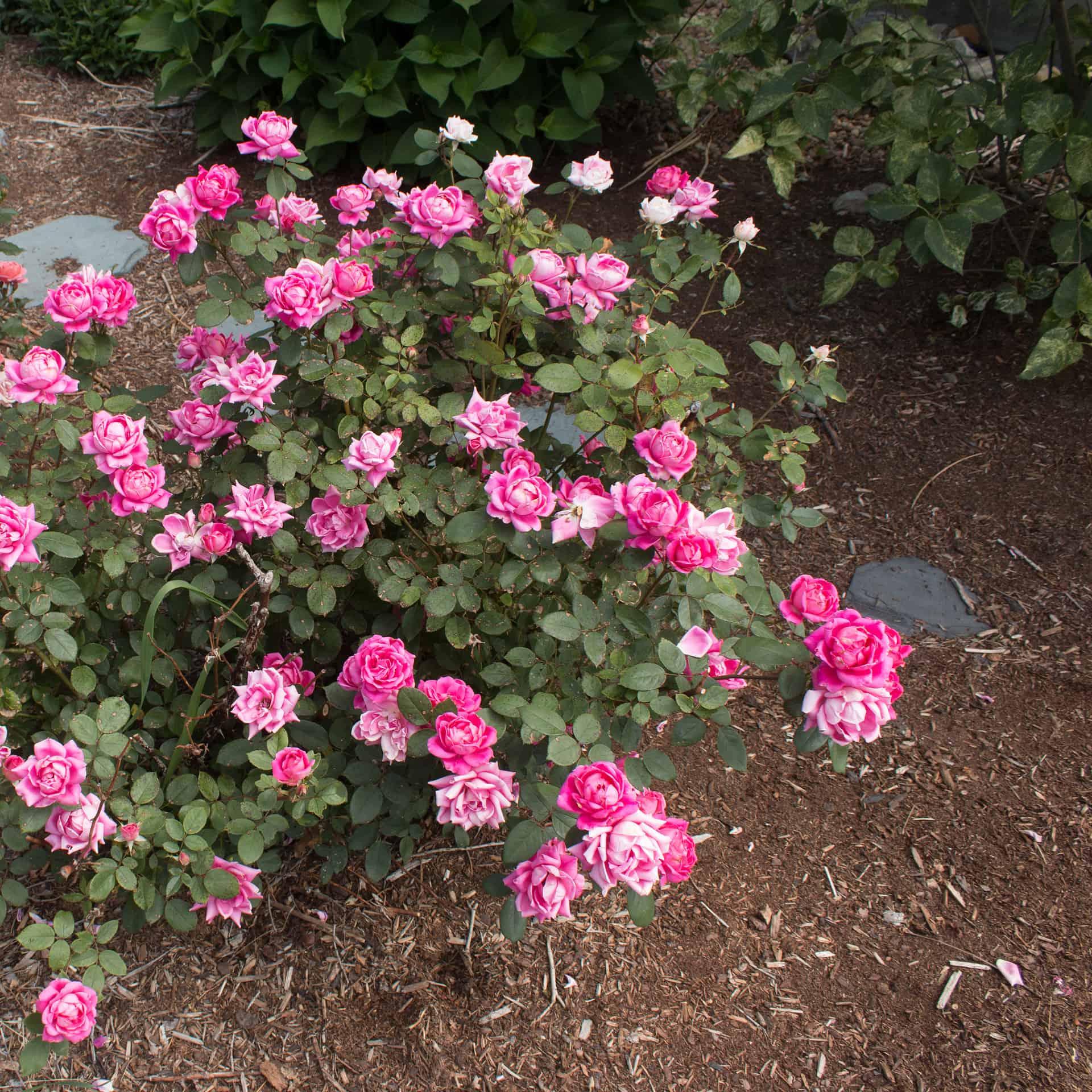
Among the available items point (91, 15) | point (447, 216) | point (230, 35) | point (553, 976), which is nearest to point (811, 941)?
point (553, 976)

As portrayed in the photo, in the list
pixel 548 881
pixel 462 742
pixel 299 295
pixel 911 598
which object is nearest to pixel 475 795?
pixel 462 742

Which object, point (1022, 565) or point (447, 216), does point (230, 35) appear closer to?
point (447, 216)

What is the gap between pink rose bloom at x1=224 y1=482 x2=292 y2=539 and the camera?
1590 mm

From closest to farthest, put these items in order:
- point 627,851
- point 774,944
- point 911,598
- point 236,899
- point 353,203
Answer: point 627,851 → point 236,899 → point 353,203 → point 774,944 → point 911,598

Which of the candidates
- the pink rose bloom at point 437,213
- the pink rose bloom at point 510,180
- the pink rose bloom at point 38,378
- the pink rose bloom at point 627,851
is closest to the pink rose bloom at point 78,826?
the pink rose bloom at point 38,378

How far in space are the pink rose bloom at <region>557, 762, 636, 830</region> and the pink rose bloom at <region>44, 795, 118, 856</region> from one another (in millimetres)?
708

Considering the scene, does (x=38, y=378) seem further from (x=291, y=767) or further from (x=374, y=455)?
(x=291, y=767)

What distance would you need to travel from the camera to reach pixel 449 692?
1.50m

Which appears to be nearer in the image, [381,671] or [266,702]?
[381,671]

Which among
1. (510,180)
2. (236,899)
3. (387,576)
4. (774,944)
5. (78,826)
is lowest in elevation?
(774,944)

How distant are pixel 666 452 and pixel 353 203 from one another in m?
0.79

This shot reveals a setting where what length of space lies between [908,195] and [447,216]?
1.85 meters

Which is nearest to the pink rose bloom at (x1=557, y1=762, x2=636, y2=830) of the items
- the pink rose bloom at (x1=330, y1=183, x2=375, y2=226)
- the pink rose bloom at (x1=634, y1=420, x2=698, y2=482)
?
the pink rose bloom at (x1=634, y1=420, x2=698, y2=482)

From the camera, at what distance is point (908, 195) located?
2.96 meters
